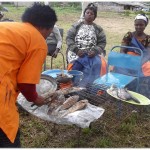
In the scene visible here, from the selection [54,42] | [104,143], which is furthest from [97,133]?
[54,42]

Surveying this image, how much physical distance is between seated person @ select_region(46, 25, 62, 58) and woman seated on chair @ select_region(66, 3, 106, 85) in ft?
1.92

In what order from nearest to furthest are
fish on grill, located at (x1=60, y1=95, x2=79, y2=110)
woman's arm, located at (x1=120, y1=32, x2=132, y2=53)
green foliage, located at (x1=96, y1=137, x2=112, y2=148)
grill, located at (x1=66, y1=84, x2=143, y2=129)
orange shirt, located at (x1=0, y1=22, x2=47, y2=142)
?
orange shirt, located at (x1=0, y1=22, x2=47, y2=142) < fish on grill, located at (x1=60, y1=95, x2=79, y2=110) < green foliage, located at (x1=96, y1=137, x2=112, y2=148) < grill, located at (x1=66, y1=84, x2=143, y2=129) < woman's arm, located at (x1=120, y1=32, x2=132, y2=53)

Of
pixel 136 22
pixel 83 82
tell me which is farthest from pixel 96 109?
pixel 136 22

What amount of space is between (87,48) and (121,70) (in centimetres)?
75

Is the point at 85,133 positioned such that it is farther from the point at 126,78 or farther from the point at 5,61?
the point at 5,61

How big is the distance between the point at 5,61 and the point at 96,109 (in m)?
1.20

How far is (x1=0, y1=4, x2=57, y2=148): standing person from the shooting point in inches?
84.2

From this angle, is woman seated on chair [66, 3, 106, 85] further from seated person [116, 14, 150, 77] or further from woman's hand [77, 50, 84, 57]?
seated person [116, 14, 150, 77]

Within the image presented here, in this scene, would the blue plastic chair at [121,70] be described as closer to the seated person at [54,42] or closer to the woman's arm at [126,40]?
the woman's arm at [126,40]

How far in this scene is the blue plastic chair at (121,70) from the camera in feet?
14.5

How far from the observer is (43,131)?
3.75m

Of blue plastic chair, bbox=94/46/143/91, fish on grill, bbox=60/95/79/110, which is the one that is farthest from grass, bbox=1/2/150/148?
fish on grill, bbox=60/95/79/110

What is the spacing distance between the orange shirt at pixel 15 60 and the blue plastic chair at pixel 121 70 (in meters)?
2.25

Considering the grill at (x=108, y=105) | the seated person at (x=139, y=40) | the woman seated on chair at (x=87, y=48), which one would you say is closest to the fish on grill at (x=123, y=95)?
the grill at (x=108, y=105)
